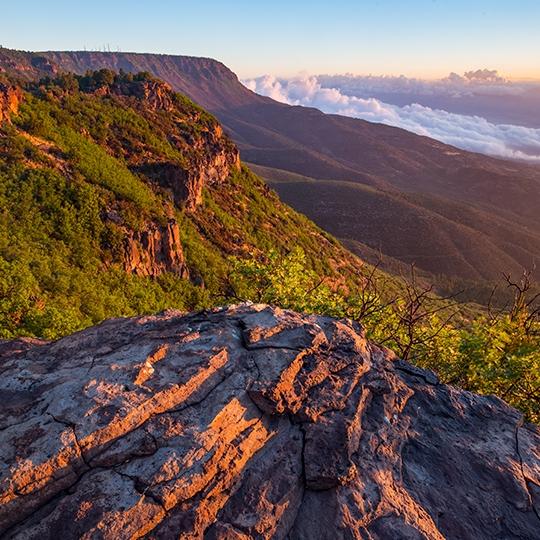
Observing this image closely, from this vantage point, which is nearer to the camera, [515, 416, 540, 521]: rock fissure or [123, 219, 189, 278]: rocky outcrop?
[515, 416, 540, 521]: rock fissure

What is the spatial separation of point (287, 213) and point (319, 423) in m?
74.0

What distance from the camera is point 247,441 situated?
6.29 m

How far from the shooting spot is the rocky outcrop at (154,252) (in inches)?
1404

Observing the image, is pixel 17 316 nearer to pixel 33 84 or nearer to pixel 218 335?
pixel 218 335

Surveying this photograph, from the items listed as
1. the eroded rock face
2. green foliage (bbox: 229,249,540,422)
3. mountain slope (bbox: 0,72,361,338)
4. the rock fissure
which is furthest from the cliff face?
the rock fissure

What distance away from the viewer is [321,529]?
565 cm

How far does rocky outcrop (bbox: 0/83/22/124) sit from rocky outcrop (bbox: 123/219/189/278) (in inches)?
654

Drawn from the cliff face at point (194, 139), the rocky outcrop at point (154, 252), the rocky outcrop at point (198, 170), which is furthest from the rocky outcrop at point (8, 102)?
the rocky outcrop at point (154, 252)

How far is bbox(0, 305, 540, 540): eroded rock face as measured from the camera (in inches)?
211

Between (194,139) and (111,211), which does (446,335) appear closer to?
(111,211)

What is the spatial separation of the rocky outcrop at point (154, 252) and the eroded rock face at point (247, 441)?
27658 millimetres

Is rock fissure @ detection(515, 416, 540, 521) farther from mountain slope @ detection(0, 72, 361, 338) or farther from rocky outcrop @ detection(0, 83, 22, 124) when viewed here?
rocky outcrop @ detection(0, 83, 22, 124)

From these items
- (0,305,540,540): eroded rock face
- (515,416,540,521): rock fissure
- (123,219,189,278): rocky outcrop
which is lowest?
(123,219,189,278): rocky outcrop

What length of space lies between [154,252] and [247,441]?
111ft
